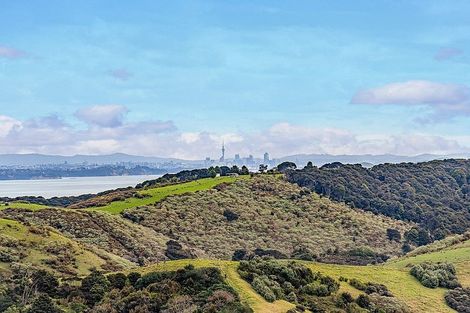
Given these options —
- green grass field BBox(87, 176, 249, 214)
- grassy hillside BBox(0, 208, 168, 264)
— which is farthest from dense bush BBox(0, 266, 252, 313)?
green grass field BBox(87, 176, 249, 214)

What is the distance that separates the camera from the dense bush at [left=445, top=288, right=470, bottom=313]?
42.9 metres

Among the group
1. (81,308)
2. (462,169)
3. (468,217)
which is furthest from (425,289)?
(462,169)

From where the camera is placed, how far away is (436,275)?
4781 cm

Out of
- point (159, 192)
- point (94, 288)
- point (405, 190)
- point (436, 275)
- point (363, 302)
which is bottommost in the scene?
point (363, 302)

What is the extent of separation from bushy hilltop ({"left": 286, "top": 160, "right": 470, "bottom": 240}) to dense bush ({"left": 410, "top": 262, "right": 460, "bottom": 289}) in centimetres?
4914

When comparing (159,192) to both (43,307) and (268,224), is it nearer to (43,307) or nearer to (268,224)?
(268,224)

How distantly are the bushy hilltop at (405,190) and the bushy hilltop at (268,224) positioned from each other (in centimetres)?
515

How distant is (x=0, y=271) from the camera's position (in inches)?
1720

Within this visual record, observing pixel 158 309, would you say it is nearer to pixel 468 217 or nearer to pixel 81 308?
pixel 81 308

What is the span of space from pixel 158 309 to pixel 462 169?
13208cm

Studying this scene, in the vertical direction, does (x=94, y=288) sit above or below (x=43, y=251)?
above

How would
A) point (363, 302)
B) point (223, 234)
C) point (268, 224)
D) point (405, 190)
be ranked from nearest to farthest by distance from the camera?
point (363, 302)
point (223, 234)
point (268, 224)
point (405, 190)

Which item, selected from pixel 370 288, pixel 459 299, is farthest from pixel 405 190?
pixel 370 288

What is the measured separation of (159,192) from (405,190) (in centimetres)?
5348
